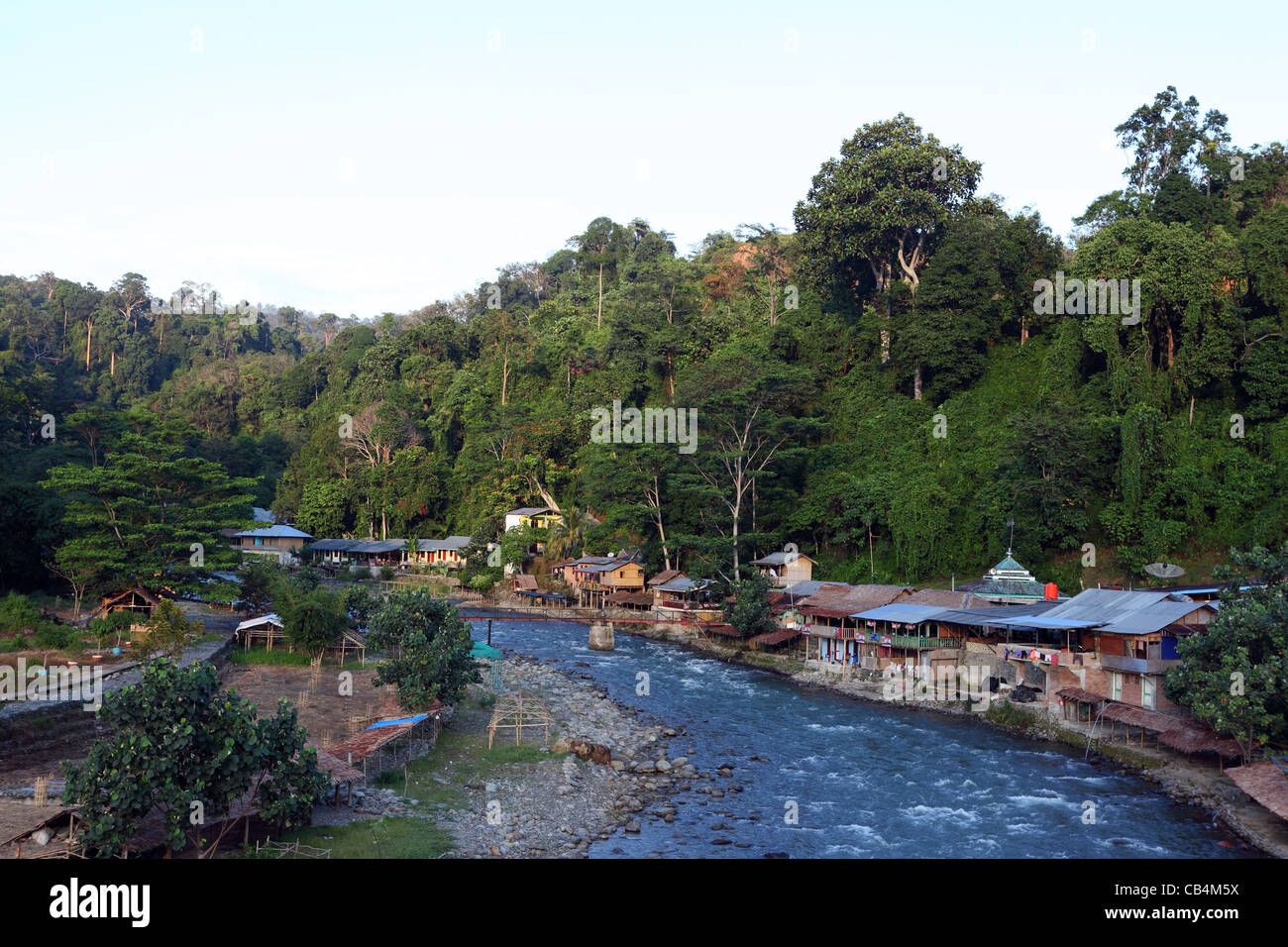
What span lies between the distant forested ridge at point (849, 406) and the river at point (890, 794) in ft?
57.6

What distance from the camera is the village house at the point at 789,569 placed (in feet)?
177

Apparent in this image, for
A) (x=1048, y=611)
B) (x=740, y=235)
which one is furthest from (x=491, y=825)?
(x=740, y=235)

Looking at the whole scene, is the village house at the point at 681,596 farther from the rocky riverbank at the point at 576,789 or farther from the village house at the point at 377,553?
the village house at the point at 377,553

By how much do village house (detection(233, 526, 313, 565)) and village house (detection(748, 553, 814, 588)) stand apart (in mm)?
47386

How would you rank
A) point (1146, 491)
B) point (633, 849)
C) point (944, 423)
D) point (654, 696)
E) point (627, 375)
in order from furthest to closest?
point (627, 375)
point (944, 423)
point (1146, 491)
point (654, 696)
point (633, 849)

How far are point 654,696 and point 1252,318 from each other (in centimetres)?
3635

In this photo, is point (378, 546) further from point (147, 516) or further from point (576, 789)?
point (576, 789)

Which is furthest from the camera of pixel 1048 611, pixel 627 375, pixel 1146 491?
pixel 627 375

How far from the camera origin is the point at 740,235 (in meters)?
101

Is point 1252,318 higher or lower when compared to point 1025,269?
lower

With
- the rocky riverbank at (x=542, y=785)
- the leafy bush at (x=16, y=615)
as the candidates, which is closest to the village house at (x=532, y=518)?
the rocky riverbank at (x=542, y=785)

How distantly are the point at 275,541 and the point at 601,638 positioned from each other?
45395mm

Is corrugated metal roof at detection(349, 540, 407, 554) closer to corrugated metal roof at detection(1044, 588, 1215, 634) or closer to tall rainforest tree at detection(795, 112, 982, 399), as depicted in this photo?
tall rainforest tree at detection(795, 112, 982, 399)

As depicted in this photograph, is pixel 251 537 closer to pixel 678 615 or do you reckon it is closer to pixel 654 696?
pixel 678 615
